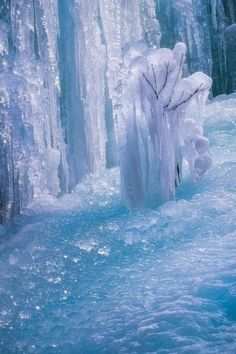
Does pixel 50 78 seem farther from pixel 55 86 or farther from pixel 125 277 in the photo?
pixel 125 277

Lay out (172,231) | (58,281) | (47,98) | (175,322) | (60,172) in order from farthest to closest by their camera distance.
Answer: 1. (60,172)
2. (47,98)
3. (172,231)
4. (58,281)
5. (175,322)

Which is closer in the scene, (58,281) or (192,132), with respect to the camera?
(58,281)

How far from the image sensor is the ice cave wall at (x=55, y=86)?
6668 mm

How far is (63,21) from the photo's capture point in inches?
320

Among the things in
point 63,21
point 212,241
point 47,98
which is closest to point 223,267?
point 212,241

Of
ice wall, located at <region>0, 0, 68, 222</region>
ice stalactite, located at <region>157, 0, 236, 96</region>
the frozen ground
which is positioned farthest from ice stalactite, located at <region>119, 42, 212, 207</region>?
ice stalactite, located at <region>157, 0, 236, 96</region>

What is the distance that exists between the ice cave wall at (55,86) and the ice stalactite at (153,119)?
4.42 feet

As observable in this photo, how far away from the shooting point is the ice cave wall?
6668 mm

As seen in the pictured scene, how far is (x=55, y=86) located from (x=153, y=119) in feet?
11.1

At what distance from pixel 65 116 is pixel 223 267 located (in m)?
6.07

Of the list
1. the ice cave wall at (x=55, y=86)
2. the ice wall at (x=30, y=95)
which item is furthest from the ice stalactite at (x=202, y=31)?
the ice wall at (x=30, y=95)

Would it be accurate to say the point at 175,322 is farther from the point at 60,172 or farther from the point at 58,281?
the point at 60,172

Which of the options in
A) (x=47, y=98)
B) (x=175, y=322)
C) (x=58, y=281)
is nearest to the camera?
(x=175, y=322)

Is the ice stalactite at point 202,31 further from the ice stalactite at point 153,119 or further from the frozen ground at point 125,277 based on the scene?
the ice stalactite at point 153,119
